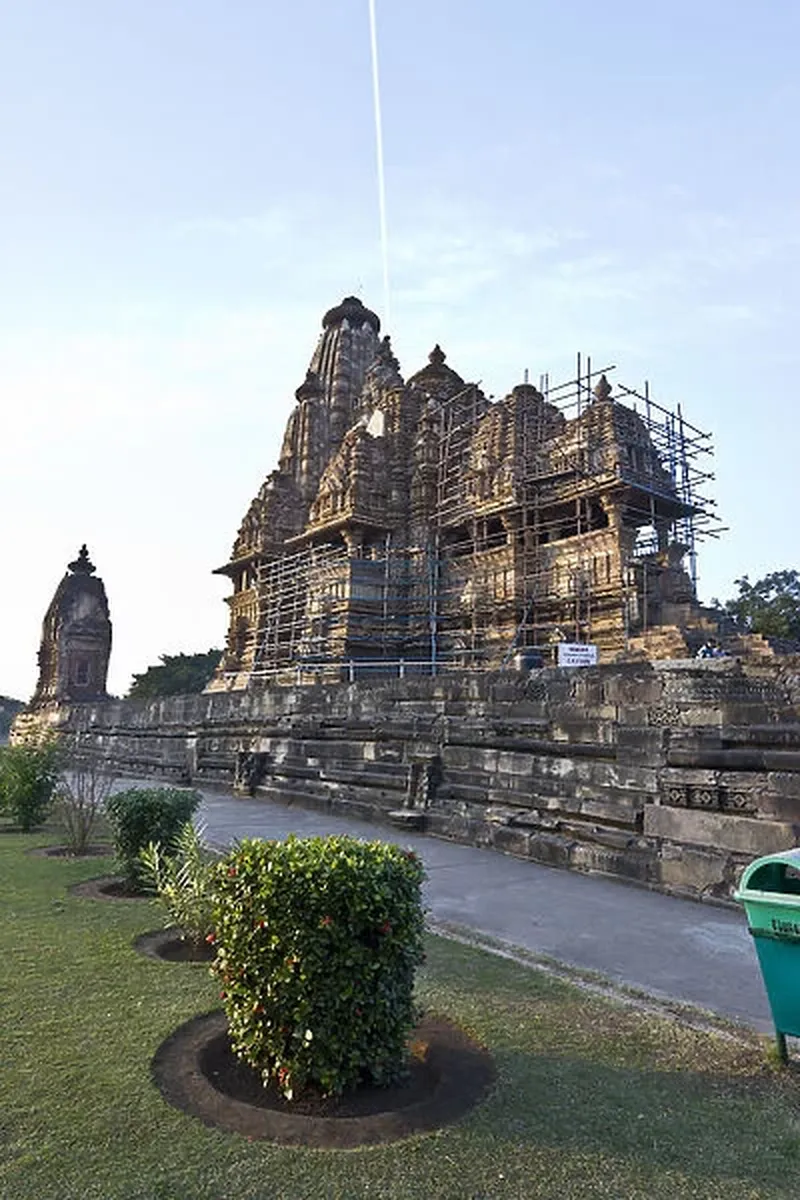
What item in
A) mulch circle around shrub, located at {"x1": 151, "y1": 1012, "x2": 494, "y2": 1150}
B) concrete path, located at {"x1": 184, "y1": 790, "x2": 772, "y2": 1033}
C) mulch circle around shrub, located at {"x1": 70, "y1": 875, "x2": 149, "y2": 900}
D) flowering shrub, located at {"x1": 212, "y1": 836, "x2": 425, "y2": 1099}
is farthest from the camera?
mulch circle around shrub, located at {"x1": 70, "y1": 875, "x2": 149, "y2": 900}

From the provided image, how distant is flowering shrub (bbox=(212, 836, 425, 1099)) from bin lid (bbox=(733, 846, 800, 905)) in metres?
1.40

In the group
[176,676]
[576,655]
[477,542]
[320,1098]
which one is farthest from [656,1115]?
[176,676]

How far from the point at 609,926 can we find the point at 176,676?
49784mm

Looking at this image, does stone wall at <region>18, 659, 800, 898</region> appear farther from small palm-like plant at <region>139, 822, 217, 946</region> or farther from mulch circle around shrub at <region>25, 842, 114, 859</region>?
small palm-like plant at <region>139, 822, 217, 946</region>

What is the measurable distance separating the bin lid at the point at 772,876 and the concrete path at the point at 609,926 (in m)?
0.80

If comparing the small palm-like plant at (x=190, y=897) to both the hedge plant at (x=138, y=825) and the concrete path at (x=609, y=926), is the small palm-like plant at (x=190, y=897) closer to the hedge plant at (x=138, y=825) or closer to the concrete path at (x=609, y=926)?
the hedge plant at (x=138, y=825)

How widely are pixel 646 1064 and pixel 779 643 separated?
57.8 feet

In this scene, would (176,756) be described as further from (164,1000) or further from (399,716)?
(164,1000)

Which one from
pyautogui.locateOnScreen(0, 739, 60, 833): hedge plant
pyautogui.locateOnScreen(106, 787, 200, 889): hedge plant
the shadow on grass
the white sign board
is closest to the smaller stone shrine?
pyautogui.locateOnScreen(0, 739, 60, 833): hedge plant

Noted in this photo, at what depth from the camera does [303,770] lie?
1338 centimetres

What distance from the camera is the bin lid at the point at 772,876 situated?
309 centimetres

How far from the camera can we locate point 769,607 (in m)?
34.3

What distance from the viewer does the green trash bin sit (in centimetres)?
299

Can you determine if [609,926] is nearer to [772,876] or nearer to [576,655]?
[772,876]
